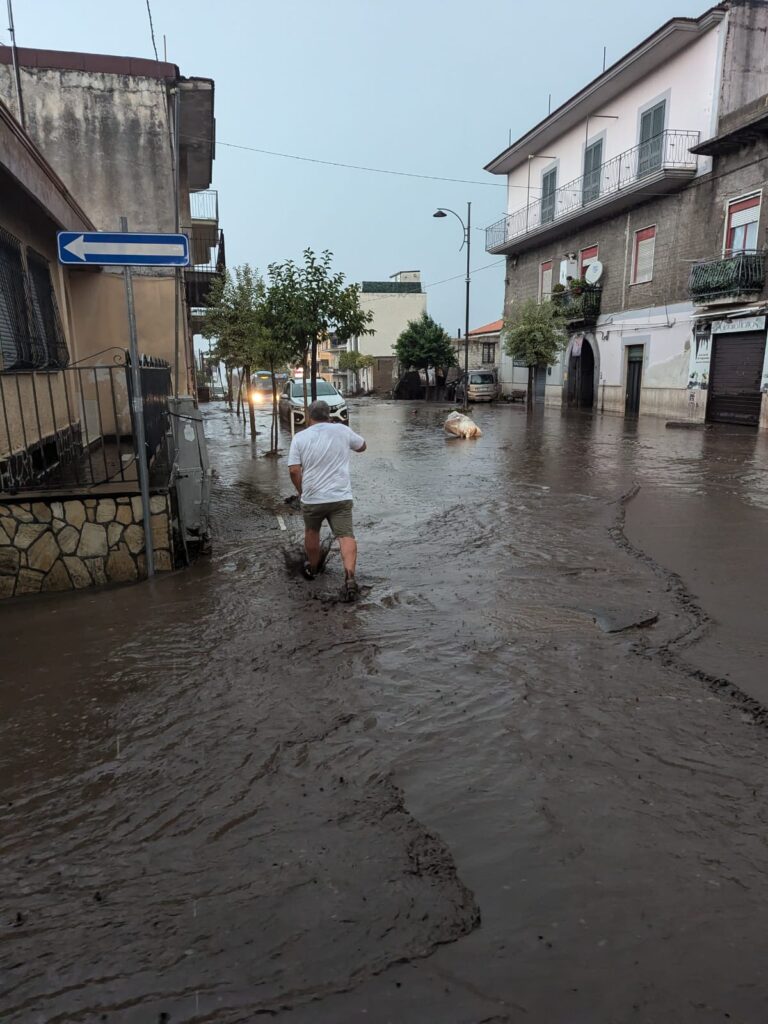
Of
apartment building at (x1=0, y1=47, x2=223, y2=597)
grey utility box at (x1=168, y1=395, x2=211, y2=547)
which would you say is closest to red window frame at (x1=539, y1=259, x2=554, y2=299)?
apartment building at (x1=0, y1=47, x2=223, y2=597)

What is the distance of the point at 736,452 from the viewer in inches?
576

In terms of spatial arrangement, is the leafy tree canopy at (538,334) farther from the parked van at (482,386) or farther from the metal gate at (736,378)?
the parked van at (482,386)

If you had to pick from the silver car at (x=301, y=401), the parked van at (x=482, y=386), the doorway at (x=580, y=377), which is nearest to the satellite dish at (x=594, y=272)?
the doorway at (x=580, y=377)

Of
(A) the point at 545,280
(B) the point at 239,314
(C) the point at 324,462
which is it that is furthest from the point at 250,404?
(A) the point at 545,280

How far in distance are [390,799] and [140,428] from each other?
3717 mm

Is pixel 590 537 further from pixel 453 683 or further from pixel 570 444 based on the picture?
pixel 570 444

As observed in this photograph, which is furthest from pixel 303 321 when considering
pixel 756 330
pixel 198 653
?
pixel 756 330

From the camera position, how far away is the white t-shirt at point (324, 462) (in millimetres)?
5508

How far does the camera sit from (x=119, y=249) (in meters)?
5.15

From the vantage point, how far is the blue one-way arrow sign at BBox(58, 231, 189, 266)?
16.7 ft

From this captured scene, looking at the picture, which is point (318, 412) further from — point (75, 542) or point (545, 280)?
point (545, 280)

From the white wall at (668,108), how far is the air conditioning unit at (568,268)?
3289mm

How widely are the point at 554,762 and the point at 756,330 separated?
20476 mm

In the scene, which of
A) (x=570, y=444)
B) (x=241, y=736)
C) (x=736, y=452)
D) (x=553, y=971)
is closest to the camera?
(x=553, y=971)
